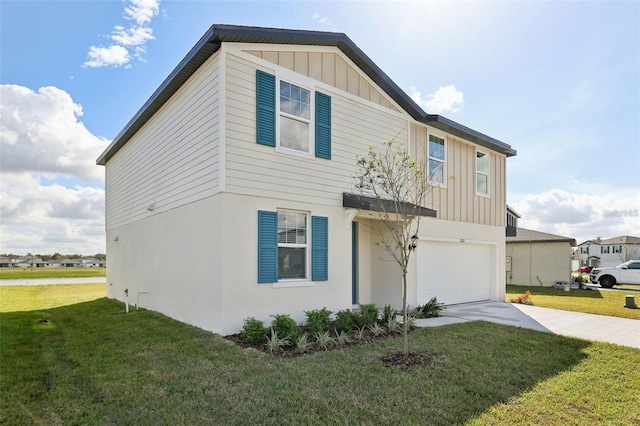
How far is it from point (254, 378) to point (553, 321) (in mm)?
8070

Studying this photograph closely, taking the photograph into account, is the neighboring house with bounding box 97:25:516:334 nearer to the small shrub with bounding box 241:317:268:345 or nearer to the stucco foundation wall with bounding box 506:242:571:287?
the small shrub with bounding box 241:317:268:345

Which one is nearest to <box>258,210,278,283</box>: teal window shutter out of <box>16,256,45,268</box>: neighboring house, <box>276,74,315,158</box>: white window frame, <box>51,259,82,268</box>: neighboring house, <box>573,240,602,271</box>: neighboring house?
<box>276,74,315,158</box>: white window frame

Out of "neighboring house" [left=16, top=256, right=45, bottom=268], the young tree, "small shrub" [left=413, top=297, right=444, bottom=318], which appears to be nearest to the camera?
the young tree

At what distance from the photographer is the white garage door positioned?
11.2m

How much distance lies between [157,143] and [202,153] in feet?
11.6

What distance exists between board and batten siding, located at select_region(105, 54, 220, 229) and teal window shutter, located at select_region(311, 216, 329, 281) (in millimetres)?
2463

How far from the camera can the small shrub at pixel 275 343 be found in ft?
20.4

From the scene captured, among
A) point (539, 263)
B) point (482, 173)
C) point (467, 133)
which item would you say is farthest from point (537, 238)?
point (467, 133)

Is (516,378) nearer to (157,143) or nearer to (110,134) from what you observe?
(157,143)

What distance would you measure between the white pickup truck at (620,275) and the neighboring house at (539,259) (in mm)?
2685

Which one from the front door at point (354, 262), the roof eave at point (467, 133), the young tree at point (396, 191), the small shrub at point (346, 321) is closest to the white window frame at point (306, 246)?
the small shrub at point (346, 321)

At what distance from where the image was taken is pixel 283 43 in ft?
26.8

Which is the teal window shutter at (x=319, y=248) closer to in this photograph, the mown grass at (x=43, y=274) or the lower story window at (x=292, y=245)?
the lower story window at (x=292, y=245)

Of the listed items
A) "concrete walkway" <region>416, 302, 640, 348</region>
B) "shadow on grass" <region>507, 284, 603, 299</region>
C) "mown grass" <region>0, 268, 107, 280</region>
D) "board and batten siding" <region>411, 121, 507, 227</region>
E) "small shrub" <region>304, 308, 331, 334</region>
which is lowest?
"mown grass" <region>0, 268, 107, 280</region>
